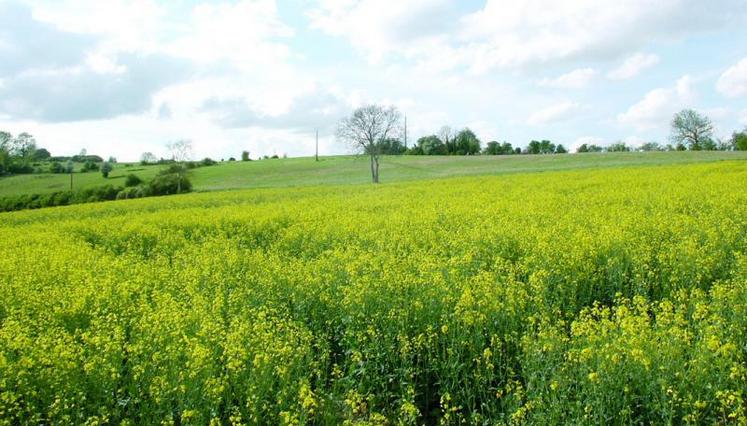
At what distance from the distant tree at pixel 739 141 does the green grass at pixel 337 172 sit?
32733 mm

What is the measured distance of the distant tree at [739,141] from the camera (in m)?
82.4

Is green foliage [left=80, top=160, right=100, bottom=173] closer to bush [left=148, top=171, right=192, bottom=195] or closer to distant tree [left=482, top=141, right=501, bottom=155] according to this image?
bush [left=148, top=171, right=192, bottom=195]

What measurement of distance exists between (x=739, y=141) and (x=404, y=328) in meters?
97.3

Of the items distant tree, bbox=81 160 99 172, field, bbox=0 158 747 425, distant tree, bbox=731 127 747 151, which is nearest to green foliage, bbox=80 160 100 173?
distant tree, bbox=81 160 99 172

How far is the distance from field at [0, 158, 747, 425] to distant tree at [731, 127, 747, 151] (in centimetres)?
8237

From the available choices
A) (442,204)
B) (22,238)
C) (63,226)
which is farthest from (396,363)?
(63,226)

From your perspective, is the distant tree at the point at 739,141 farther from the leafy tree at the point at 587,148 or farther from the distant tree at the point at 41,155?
the distant tree at the point at 41,155

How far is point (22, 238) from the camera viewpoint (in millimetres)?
17500

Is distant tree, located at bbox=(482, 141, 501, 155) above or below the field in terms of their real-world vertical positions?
above

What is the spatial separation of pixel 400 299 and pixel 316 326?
127cm

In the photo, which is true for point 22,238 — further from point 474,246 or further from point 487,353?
point 487,353

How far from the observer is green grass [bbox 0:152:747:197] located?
6181cm

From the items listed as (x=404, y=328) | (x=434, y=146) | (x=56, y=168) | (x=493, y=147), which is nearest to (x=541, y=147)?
(x=493, y=147)

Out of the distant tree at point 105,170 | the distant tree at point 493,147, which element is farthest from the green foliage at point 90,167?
the distant tree at point 493,147
